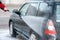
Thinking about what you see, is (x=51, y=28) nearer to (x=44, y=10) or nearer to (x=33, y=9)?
(x=44, y=10)

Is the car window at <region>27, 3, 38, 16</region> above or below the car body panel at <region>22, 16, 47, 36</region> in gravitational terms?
above

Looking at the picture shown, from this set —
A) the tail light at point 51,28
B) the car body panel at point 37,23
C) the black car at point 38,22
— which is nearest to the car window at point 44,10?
the black car at point 38,22

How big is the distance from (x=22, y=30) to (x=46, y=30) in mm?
2226

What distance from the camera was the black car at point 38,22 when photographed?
17.9 ft

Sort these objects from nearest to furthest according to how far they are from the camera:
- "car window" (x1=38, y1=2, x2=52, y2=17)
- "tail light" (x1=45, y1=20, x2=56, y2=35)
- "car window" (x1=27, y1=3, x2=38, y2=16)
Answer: "tail light" (x1=45, y1=20, x2=56, y2=35) → "car window" (x1=38, y1=2, x2=52, y2=17) → "car window" (x1=27, y1=3, x2=38, y2=16)

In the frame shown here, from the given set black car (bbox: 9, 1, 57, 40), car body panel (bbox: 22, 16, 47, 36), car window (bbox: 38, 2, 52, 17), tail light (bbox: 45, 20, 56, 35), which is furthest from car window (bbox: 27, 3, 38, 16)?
tail light (bbox: 45, 20, 56, 35)

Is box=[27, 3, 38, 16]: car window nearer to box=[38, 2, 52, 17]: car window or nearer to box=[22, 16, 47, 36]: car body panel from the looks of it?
box=[22, 16, 47, 36]: car body panel

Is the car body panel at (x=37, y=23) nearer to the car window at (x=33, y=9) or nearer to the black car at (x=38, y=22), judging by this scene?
the black car at (x=38, y=22)

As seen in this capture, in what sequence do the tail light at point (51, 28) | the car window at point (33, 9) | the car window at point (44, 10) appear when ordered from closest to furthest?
the tail light at point (51, 28)
the car window at point (44, 10)
the car window at point (33, 9)

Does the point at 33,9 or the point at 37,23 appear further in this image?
the point at 33,9

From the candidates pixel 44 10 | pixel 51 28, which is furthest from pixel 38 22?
pixel 51 28

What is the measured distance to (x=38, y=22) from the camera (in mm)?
5922

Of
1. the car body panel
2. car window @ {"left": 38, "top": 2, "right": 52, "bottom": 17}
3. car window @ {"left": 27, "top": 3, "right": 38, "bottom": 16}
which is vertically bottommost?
Result: the car body panel

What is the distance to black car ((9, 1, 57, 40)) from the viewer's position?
545 cm
